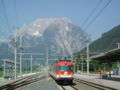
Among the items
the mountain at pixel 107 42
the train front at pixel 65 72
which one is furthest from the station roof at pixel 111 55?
the mountain at pixel 107 42

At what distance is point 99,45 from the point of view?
538 feet

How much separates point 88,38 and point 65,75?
97.9ft

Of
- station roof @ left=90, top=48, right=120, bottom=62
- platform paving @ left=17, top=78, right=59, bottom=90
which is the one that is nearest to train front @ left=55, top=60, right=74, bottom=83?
platform paving @ left=17, top=78, right=59, bottom=90

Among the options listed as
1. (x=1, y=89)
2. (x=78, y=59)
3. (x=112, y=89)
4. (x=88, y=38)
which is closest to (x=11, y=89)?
(x=1, y=89)

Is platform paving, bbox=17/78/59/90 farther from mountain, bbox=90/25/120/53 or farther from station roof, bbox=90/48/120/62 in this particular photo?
mountain, bbox=90/25/120/53

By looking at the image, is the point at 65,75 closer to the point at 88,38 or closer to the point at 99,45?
the point at 88,38

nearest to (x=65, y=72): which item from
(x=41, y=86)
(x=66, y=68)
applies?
(x=66, y=68)

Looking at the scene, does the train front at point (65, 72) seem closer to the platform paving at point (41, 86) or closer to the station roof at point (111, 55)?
the platform paving at point (41, 86)

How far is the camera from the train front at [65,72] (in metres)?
40.3

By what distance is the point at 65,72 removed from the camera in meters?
40.7

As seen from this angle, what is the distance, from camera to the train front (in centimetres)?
4028

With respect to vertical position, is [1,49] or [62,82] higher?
[1,49]

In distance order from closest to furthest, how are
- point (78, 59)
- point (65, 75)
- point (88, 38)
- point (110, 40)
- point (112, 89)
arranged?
point (112, 89) < point (65, 75) < point (88, 38) < point (78, 59) < point (110, 40)

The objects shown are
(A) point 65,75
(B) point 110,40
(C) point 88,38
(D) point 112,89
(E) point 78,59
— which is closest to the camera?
(D) point 112,89
